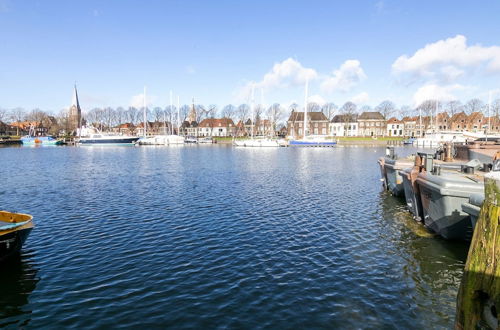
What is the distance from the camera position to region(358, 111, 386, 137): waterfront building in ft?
460

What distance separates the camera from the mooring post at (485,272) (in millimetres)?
4644

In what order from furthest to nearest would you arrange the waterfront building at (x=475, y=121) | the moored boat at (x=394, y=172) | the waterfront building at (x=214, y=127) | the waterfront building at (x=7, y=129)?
the waterfront building at (x=214, y=127)
the waterfront building at (x=7, y=129)
the waterfront building at (x=475, y=121)
the moored boat at (x=394, y=172)

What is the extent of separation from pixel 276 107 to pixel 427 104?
215 feet

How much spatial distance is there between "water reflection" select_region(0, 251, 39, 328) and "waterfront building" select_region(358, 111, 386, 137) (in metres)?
144

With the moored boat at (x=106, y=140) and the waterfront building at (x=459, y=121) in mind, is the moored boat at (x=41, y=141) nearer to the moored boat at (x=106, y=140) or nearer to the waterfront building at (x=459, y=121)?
the moored boat at (x=106, y=140)

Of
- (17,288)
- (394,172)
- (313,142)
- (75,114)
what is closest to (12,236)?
(17,288)

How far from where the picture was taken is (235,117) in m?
155

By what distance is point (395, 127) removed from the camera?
14488 cm

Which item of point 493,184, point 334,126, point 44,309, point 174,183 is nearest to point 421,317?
point 493,184

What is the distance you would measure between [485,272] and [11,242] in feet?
44.9

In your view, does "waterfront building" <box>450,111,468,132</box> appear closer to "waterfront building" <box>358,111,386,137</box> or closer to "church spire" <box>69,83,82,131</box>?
"waterfront building" <box>358,111,386,137</box>

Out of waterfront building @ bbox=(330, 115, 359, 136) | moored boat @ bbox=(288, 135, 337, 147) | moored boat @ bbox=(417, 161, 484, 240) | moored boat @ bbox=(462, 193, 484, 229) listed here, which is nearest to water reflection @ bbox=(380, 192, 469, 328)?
moored boat @ bbox=(417, 161, 484, 240)

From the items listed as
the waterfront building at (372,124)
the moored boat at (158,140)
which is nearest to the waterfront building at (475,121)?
the waterfront building at (372,124)

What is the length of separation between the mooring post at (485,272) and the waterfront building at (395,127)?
151736 mm
